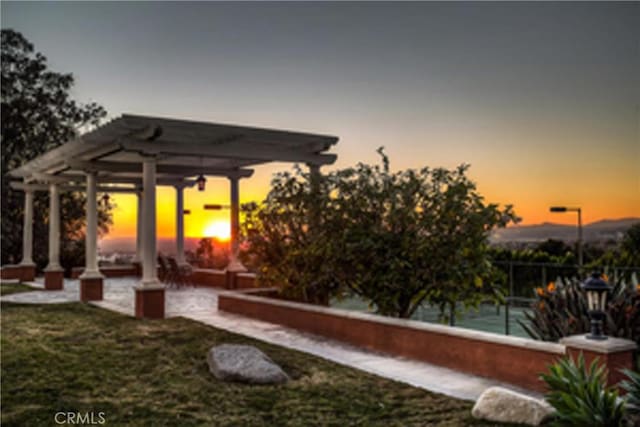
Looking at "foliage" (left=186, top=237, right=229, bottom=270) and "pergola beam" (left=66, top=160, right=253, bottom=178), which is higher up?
"pergola beam" (left=66, top=160, right=253, bottom=178)

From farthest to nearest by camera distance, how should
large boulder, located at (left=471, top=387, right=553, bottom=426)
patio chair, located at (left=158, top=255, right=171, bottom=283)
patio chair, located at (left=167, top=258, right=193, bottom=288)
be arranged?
patio chair, located at (left=158, top=255, right=171, bottom=283)
patio chair, located at (left=167, top=258, right=193, bottom=288)
large boulder, located at (left=471, top=387, right=553, bottom=426)

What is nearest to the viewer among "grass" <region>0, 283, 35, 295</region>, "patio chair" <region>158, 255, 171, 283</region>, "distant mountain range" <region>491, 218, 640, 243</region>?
"grass" <region>0, 283, 35, 295</region>

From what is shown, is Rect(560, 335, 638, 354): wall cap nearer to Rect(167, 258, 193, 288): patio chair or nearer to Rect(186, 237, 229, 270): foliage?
Rect(167, 258, 193, 288): patio chair

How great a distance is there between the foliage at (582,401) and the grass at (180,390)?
2.95 feet

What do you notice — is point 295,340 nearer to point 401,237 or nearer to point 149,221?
point 401,237

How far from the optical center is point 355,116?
19125 millimetres

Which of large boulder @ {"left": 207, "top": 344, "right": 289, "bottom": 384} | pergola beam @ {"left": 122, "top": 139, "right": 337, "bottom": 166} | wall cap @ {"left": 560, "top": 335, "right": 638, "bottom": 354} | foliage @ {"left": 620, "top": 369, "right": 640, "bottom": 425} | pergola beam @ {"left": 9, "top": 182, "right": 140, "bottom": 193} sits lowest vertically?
large boulder @ {"left": 207, "top": 344, "right": 289, "bottom": 384}

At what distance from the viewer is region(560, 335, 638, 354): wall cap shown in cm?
611

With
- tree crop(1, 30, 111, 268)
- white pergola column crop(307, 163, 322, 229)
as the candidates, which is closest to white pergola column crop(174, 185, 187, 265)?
tree crop(1, 30, 111, 268)

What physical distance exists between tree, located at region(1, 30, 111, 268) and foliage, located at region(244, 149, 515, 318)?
19832 mm

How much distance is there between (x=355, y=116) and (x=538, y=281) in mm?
7144

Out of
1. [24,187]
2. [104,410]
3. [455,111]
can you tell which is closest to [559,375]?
[104,410]

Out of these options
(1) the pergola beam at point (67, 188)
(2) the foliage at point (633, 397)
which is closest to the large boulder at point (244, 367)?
(2) the foliage at point (633, 397)

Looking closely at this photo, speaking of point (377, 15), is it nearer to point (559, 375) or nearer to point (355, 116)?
point (355, 116)
